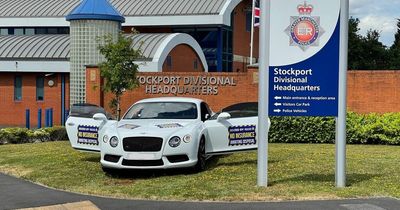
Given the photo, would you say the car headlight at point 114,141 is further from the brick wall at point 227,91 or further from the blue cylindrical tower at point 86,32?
the blue cylindrical tower at point 86,32

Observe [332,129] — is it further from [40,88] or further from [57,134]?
[40,88]

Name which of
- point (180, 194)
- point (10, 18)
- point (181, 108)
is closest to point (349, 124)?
point (181, 108)

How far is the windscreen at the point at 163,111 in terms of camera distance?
36.7ft

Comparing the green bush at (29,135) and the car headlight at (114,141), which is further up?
the car headlight at (114,141)

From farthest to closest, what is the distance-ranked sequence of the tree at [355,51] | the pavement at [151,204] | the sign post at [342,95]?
the tree at [355,51] < the sign post at [342,95] < the pavement at [151,204]

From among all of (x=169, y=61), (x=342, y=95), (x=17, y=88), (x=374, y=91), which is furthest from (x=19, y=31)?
(x=342, y=95)

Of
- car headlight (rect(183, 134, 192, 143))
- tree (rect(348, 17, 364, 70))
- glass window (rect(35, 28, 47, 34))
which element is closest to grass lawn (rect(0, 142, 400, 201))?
car headlight (rect(183, 134, 192, 143))

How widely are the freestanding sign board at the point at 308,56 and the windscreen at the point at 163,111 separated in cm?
281

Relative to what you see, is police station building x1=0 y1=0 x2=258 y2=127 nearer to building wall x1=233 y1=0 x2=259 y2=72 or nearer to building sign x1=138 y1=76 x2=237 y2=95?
building wall x1=233 y1=0 x2=259 y2=72

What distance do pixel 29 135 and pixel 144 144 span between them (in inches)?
378

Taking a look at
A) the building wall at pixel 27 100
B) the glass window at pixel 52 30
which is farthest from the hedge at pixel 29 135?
the glass window at pixel 52 30

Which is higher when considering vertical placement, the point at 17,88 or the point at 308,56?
the point at 308,56

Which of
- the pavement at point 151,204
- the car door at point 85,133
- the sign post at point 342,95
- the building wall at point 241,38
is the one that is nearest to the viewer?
the pavement at point 151,204

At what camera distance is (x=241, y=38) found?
4403 centimetres
